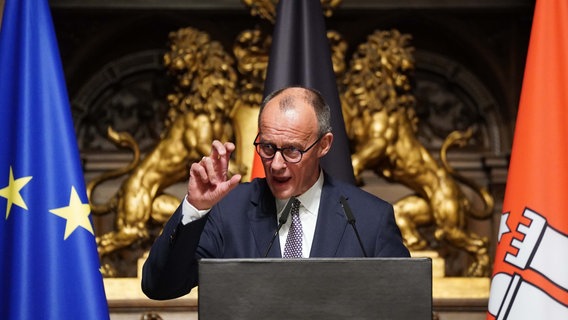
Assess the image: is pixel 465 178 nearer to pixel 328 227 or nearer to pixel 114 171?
pixel 114 171

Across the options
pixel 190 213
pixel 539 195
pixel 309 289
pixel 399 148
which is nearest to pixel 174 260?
pixel 190 213

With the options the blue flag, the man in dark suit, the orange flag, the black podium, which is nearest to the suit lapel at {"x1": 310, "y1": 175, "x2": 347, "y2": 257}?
the man in dark suit

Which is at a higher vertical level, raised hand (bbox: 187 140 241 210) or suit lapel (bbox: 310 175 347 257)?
raised hand (bbox: 187 140 241 210)

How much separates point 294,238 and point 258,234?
82mm

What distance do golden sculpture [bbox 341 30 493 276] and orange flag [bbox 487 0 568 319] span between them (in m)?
1.24

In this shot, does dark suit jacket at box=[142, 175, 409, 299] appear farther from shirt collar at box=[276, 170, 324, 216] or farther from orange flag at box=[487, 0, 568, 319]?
orange flag at box=[487, 0, 568, 319]

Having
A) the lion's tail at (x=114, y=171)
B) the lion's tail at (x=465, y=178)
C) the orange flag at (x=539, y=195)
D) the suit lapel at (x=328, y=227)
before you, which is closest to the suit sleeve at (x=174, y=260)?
the suit lapel at (x=328, y=227)

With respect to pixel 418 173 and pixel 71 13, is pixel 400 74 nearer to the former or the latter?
pixel 418 173

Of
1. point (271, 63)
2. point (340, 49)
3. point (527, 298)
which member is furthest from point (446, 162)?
point (527, 298)

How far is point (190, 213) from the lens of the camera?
2.13 m

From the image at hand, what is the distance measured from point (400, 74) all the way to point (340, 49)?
311 mm

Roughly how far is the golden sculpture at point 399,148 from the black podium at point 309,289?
2487 mm

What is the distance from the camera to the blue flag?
2.98m

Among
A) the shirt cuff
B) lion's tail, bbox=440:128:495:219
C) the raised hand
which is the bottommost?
lion's tail, bbox=440:128:495:219
